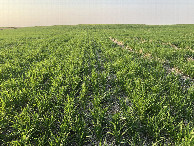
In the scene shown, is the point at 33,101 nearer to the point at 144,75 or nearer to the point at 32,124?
the point at 32,124

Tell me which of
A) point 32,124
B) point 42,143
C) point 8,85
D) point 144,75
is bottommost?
point 42,143

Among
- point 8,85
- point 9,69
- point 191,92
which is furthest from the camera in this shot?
point 9,69

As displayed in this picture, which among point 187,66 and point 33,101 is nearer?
point 33,101

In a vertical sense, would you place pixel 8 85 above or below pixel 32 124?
above

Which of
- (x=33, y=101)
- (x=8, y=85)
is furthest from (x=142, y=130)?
(x=8, y=85)

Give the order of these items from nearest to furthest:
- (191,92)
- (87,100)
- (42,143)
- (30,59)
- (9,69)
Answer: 1. (42,143)
2. (191,92)
3. (87,100)
4. (9,69)
5. (30,59)

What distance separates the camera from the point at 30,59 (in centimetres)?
1001

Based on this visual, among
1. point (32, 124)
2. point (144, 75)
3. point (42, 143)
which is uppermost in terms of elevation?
point (144, 75)

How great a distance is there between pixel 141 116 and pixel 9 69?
7776 mm

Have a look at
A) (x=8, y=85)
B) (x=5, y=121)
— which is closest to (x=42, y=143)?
(x=5, y=121)

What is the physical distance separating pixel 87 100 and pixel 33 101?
1.82m

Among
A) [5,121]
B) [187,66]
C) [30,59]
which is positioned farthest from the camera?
[30,59]

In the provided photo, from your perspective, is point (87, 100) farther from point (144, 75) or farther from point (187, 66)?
point (187, 66)

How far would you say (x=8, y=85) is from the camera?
5.60 metres
